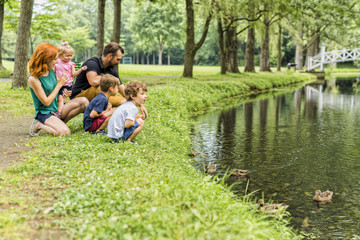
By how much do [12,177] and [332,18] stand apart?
41941 millimetres

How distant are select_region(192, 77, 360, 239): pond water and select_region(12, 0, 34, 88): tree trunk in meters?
6.22

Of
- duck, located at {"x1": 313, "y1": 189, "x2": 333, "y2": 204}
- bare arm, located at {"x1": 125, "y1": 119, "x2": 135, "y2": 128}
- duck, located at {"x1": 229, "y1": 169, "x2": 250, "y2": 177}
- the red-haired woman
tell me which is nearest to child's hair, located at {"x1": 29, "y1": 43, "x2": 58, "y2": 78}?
the red-haired woman

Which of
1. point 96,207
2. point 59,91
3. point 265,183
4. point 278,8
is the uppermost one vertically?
point 278,8

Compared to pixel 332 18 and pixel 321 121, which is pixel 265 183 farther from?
pixel 332 18

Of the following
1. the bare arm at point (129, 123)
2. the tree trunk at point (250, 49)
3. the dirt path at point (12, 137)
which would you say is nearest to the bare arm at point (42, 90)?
the dirt path at point (12, 137)

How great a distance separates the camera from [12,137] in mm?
7180

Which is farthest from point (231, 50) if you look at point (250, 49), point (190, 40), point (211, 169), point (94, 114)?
point (94, 114)

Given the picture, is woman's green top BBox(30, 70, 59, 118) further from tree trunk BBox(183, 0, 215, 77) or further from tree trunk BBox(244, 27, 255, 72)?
tree trunk BBox(244, 27, 255, 72)

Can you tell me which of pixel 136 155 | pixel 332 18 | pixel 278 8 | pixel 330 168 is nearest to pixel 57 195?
pixel 136 155

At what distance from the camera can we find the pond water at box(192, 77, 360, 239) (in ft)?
18.6

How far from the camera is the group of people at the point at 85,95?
662cm

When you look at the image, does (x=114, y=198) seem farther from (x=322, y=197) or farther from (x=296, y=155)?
(x=296, y=155)

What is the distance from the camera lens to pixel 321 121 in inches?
551

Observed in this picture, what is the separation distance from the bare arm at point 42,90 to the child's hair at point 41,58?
0.35 feet
